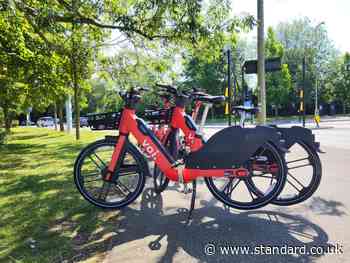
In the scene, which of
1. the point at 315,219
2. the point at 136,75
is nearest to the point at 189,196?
the point at 315,219

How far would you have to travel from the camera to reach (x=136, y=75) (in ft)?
45.7

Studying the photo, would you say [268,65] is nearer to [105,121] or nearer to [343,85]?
[105,121]

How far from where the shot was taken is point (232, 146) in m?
3.70

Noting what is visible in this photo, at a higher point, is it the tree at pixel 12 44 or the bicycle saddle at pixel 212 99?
the tree at pixel 12 44

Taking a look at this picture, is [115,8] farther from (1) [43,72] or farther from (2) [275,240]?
(2) [275,240]

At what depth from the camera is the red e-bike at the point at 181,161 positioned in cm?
369

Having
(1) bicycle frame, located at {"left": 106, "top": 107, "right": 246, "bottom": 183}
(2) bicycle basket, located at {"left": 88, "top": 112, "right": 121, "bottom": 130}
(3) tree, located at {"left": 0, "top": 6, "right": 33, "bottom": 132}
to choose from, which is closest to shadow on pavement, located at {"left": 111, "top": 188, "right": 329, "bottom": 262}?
(1) bicycle frame, located at {"left": 106, "top": 107, "right": 246, "bottom": 183}

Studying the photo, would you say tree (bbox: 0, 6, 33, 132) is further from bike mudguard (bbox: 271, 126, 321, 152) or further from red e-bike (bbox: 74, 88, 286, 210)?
bike mudguard (bbox: 271, 126, 321, 152)

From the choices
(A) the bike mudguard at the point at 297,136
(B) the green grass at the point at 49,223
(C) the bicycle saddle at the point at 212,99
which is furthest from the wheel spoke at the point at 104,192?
(A) the bike mudguard at the point at 297,136

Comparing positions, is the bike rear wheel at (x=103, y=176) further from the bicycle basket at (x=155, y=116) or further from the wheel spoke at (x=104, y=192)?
the bicycle basket at (x=155, y=116)

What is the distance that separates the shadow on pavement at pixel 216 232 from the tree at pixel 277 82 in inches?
1612

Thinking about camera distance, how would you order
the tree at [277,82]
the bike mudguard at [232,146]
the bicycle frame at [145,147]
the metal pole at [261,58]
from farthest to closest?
1. the tree at [277,82]
2. the metal pole at [261,58]
3. the bicycle frame at [145,147]
4. the bike mudguard at [232,146]

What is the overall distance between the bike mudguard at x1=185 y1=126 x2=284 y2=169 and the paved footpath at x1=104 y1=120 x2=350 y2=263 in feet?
2.02

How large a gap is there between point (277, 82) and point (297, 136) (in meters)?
41.5
